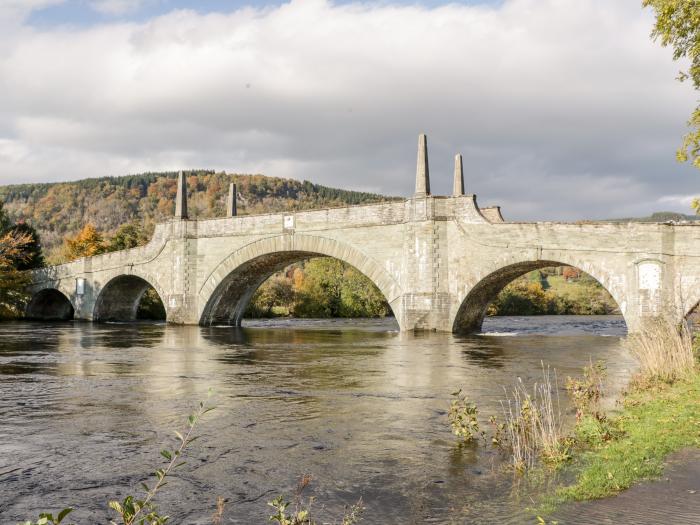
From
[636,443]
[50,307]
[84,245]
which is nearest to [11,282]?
[50,307]

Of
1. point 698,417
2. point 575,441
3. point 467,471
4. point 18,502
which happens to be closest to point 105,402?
point 18,502

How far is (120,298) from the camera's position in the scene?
156 ft

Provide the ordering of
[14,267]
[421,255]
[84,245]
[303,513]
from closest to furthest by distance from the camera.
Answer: [303,513] < [421,255] < [14,267] < [84,245]

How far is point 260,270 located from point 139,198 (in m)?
99.3

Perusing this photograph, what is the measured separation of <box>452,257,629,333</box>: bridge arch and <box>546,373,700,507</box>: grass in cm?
1393

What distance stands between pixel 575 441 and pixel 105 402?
308 inches

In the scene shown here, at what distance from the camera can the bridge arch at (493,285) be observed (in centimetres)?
2382

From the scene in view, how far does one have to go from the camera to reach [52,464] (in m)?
7.38

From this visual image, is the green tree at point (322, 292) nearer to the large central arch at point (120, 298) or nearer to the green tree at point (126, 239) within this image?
the large central arch at point (120, 298)

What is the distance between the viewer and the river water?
6.12m

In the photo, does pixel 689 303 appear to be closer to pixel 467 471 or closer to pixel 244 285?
pixel 467 471

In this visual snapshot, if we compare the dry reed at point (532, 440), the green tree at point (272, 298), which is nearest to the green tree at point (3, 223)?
the green tree at point (272, 298)

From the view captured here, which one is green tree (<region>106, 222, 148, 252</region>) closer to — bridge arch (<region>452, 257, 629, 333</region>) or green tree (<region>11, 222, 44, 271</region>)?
green tree (<region>11, 222, 44, 271</region>)

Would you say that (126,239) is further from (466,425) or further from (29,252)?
(466,425)
